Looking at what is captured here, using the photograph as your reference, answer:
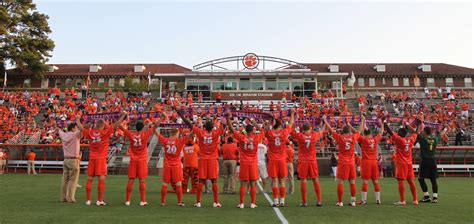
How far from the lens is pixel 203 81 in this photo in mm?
41219

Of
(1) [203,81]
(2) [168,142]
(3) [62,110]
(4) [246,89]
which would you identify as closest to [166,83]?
(1) [203,81]

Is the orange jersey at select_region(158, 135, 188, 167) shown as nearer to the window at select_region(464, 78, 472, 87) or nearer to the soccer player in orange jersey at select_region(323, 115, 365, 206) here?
the soccer player in orange jersey at select_region(323, 115, 365, 206)

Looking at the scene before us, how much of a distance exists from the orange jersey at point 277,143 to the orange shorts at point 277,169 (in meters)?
0.10

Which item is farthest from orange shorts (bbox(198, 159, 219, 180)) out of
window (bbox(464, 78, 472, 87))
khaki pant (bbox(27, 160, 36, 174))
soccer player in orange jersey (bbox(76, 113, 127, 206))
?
window (bbox(464, 78, 472, 87))

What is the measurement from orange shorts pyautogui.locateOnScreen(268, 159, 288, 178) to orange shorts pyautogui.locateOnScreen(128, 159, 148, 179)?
10.4ft

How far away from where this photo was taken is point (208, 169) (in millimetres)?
9477

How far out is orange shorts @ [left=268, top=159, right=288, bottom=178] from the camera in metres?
9.50

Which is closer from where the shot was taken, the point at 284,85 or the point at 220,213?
the point at 220,213

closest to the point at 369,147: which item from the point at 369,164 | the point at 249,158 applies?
the point at 369,164

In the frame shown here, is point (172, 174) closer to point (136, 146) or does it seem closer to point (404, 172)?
point (136, 146)

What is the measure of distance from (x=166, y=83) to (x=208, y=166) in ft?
126

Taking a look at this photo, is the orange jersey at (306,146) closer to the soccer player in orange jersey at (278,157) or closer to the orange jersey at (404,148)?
the soccer player in orange jersey at (278,157)

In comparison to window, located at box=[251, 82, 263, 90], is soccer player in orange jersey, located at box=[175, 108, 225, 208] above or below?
below

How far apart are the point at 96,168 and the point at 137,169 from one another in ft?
A: 3.45
